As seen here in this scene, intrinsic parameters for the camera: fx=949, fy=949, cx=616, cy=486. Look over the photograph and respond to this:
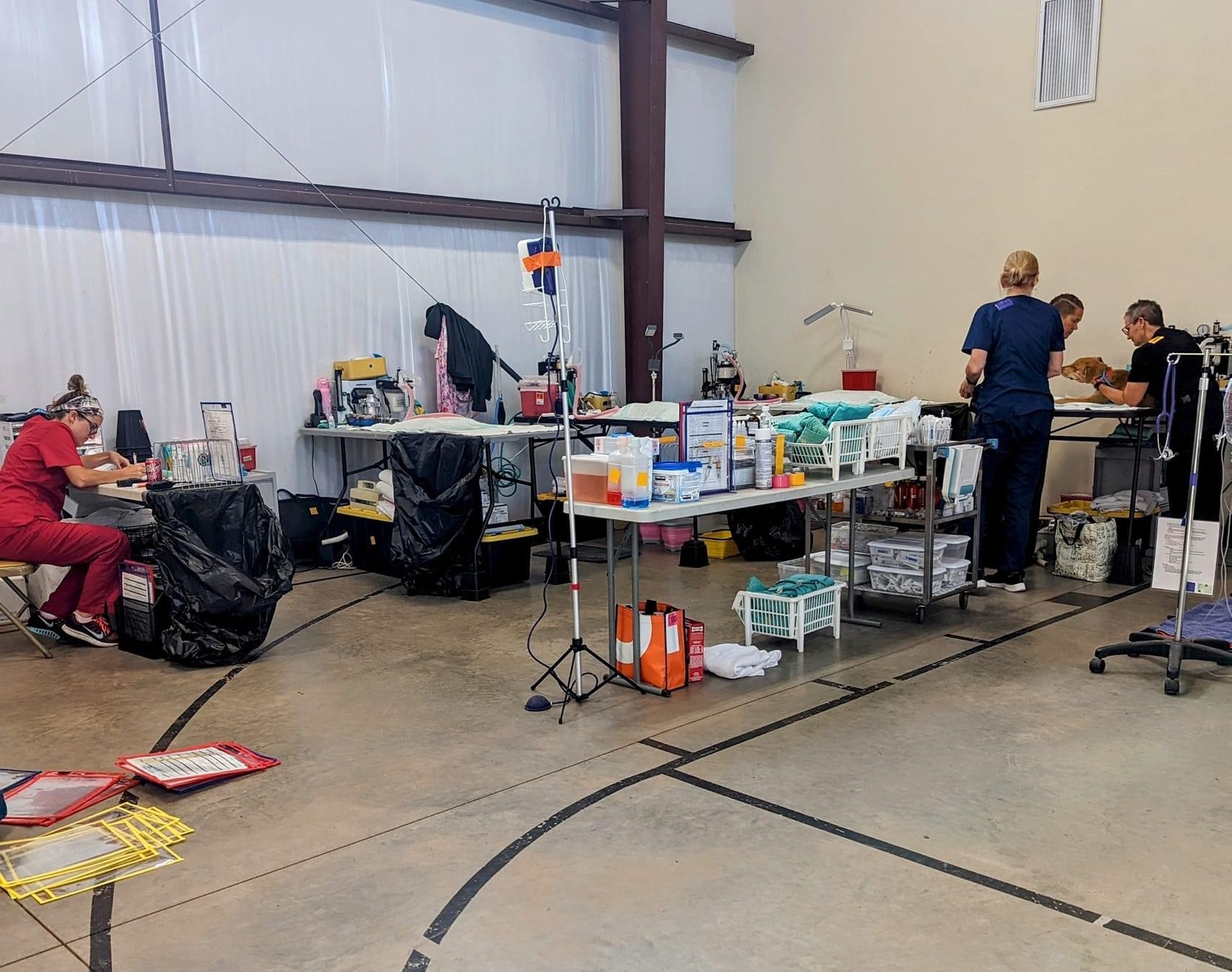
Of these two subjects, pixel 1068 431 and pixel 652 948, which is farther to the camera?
pixel 1068 431

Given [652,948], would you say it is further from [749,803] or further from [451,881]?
[749,803]

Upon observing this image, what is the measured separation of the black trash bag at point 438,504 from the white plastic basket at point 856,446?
73.6 inches

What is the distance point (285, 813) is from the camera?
2.75m

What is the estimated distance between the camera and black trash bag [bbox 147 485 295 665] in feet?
13.3

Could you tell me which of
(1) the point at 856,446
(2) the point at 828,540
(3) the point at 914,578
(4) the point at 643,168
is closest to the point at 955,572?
(3) the point at 914,578

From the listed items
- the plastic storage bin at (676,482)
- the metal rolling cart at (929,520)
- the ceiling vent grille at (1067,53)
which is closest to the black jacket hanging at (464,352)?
the metal rolling cart at (929,520)

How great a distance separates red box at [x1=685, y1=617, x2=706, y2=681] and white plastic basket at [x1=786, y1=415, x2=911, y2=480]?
864 mm

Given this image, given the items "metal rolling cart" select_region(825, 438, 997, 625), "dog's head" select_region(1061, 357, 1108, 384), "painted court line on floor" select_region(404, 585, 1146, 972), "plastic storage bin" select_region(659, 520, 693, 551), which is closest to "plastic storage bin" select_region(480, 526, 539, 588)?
"plastic storage bin" select_region(659, 520, 693, 551)

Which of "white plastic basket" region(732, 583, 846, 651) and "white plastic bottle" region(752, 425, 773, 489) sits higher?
"white plastic bottle" region(752, 425, 773, 489)

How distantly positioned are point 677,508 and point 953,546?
2.02m

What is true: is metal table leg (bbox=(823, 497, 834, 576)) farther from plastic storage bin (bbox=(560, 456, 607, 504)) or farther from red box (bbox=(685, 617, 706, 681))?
plastic storage bin (bbox=(560, 456, 607, 504))

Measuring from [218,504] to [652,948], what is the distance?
290cm

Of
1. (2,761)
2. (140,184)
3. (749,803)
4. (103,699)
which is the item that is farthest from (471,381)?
(749,803)

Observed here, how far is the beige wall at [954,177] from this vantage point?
19.9 feet
